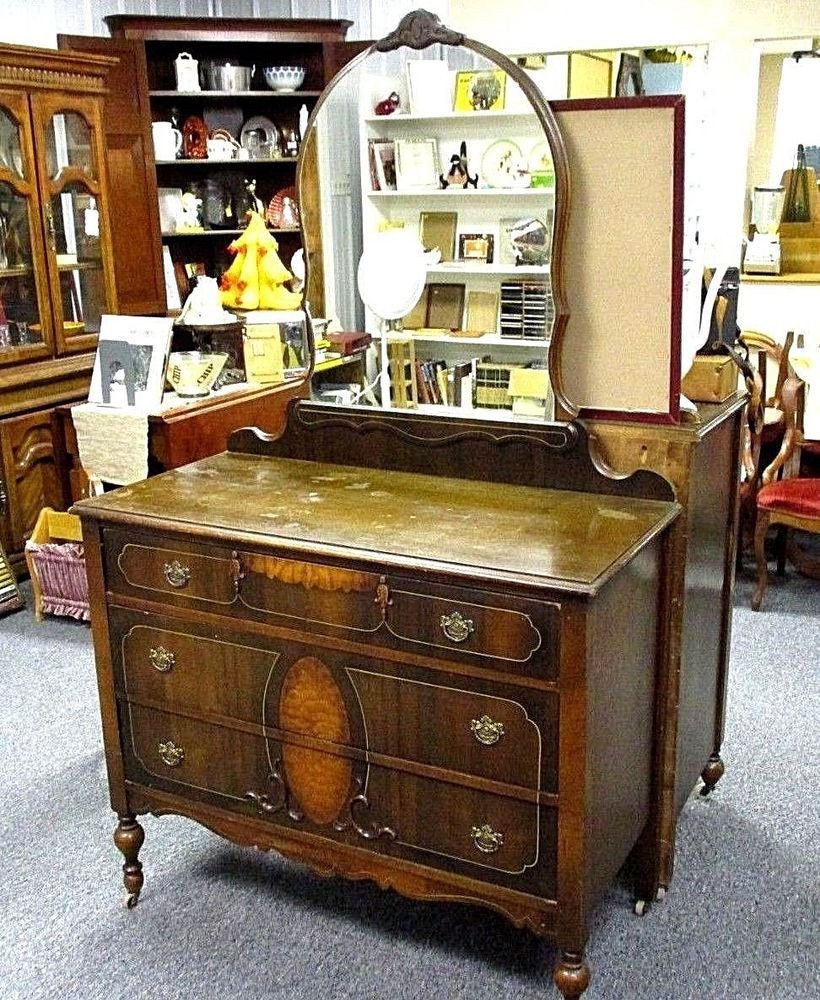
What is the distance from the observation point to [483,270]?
2.09 metres

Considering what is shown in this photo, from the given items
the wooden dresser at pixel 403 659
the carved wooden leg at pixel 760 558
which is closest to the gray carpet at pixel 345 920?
the wooden dresser at pixel 403 659

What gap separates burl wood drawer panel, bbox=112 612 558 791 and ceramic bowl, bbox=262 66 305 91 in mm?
3359

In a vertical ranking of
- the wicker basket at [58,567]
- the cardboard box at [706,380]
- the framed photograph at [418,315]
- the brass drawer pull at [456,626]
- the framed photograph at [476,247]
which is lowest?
the wicker basket at [58,567]

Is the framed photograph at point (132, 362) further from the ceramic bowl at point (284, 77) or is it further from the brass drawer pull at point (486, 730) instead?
the ceramic bowl at point (284, 77)

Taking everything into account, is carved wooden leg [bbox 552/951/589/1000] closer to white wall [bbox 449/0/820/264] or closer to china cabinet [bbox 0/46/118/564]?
china cabinet [bbox 0/46/118/564]

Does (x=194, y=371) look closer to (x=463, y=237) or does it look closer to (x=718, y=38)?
(x=463, y=237)

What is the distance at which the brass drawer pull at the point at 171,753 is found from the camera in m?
2.10

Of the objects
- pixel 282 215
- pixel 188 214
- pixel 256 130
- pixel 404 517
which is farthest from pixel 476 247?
pixel 256 130

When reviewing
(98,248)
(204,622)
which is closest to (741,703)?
(204,622)

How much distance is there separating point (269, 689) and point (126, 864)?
1.96 ft

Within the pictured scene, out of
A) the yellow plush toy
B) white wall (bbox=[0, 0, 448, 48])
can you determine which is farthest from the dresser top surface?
white wall (bbox=[0, 0, 448, 48])

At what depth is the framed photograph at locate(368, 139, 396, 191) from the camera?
86.1 inches

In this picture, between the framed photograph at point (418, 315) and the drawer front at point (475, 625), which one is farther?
the framed photograph at point (418, 315)

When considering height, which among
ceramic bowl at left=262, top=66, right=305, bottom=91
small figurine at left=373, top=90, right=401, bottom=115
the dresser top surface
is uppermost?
ceramic bowl at left=262, top=66, right=305, bottom=91
